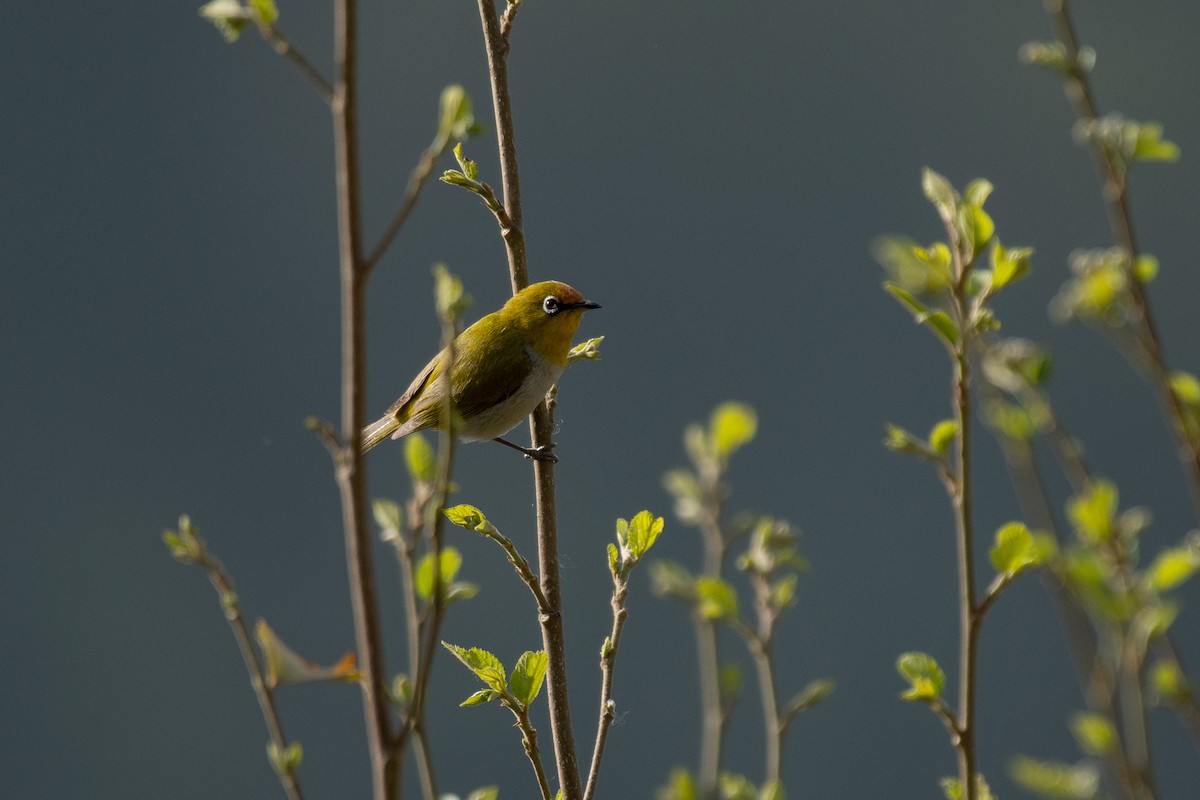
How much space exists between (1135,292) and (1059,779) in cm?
36

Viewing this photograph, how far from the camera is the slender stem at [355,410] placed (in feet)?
2.23

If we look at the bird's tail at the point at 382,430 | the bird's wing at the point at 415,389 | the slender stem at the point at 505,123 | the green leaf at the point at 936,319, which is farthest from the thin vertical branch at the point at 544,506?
the bird's tail at the point at 382,430

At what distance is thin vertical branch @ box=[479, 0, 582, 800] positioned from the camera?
125cm

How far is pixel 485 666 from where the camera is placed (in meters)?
1.28

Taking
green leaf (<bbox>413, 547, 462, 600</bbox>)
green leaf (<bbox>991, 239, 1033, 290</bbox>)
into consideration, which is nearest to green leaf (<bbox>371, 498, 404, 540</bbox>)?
green leaf (<bbox>413, 547, 462, 600</bbox>)

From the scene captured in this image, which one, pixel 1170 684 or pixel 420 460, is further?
pixel 420 460

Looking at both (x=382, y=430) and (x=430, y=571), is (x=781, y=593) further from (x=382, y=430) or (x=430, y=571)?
(x=382, y=430)

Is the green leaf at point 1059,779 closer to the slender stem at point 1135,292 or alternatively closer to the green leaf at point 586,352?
the slender stem at point 1135,292

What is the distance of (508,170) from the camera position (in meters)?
1.65

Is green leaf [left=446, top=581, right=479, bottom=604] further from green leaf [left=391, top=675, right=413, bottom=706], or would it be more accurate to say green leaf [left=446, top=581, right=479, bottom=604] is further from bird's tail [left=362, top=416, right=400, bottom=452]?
bird's tail [left=362, top=416, right=400, bottom=452]

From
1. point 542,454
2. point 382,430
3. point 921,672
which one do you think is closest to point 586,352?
point 542,454

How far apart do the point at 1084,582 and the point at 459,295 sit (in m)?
0.44

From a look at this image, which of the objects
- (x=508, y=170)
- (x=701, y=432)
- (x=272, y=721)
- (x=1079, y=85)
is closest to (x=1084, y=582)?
(x=1079, y=85)

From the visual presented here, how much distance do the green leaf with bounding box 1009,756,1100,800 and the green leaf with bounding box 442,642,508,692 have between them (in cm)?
55
